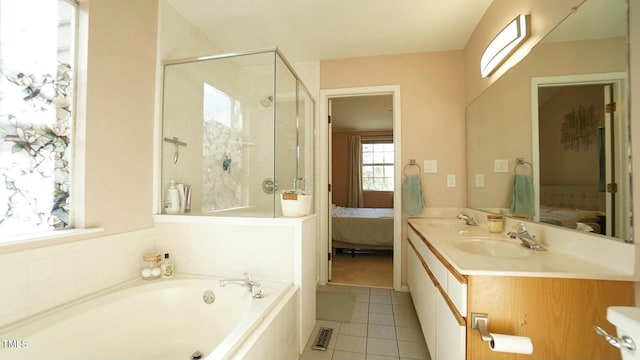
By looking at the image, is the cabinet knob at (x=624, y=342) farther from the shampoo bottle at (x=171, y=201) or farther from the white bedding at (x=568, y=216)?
the shampoo bottle at (x=171, y=201)

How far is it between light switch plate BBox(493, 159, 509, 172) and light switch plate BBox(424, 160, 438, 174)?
607 mm

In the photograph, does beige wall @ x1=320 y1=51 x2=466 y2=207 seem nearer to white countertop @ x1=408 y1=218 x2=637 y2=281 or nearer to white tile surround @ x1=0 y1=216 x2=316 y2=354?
white countertop @ x1=408 y1=218 x2=637 y2=281

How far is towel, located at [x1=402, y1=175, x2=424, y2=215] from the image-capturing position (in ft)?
7.75

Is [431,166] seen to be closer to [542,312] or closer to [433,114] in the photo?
[433,114]

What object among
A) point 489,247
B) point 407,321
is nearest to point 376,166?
point 407,321

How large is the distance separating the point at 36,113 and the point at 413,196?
2604mm

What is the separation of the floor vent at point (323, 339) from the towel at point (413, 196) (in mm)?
1288

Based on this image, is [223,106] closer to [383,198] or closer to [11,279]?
[11,279]

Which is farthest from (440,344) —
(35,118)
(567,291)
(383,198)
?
(383,198)

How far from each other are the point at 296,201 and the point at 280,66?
109 cm

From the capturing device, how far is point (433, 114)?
246cm

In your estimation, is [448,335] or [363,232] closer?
[448,335]

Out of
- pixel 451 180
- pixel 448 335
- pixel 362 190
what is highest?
pixel 451 180

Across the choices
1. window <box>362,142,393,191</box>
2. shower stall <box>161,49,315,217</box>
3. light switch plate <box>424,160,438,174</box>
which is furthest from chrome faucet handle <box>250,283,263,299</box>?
window <box>362,142,393,191</box>
